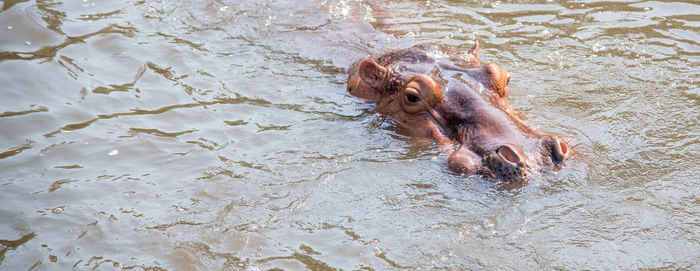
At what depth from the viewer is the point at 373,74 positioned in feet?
20.1

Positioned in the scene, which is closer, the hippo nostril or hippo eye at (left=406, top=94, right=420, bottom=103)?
the hippo nostril

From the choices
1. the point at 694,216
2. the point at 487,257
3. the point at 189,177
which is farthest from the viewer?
the point at 189,177

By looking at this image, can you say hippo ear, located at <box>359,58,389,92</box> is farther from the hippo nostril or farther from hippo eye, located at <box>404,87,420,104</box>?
the hippo nostril

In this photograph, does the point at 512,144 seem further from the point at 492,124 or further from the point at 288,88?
the point at 288,88

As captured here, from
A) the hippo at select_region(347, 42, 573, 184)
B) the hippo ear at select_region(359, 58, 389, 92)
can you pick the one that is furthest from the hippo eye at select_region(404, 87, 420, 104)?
the hippo ear at select_region(359, 58, 389, 92)

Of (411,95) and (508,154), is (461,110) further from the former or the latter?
(508,154)

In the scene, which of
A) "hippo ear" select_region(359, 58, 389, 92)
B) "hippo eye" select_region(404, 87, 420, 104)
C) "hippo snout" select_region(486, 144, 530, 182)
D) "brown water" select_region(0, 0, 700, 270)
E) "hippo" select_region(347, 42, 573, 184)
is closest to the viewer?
"brown water" select_region(0, 0, 700, 270)

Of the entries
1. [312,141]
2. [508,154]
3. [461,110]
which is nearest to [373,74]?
[312,141]

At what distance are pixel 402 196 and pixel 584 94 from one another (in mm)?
2743

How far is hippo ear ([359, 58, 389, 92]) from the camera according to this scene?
6.03 m

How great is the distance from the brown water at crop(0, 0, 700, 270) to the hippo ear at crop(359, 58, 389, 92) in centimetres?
32

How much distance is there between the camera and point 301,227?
430 centimetres

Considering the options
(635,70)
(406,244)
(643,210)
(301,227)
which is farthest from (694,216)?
(635,70)

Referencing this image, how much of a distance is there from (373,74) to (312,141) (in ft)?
3.07
